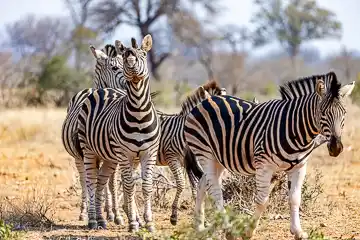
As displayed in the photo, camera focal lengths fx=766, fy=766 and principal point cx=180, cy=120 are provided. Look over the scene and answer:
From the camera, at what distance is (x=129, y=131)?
754 cm

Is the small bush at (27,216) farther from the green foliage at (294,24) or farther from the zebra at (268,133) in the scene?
the green foliage at (294,24)

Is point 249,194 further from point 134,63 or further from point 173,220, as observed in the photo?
point 134,63

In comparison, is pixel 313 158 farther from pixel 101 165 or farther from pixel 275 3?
pixel 275 3

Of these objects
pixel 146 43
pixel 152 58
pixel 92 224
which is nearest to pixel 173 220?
pixel 92 224

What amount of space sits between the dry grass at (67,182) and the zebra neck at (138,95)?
127 centimetres

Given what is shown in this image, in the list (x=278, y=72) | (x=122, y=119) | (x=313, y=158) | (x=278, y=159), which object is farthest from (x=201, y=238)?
(x=278, y=72)

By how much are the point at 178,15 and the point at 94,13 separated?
3993mm

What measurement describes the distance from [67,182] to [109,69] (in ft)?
10.7

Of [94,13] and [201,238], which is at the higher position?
[94,13]

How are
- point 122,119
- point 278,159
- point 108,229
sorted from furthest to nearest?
point 108,229, point 122,119, point 278,159

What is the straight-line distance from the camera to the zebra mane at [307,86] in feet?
20.5

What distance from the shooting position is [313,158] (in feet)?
46.2

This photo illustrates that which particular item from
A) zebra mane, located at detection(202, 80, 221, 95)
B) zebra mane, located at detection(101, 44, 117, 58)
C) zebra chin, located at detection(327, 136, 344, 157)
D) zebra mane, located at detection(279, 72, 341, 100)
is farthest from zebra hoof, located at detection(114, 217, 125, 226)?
zebra chin, located at detection(327, 136, 344, 157)

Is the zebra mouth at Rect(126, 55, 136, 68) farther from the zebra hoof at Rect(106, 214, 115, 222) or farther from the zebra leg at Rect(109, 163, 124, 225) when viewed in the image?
the zebra hoof at Rect(106, 214, 115, 222)
